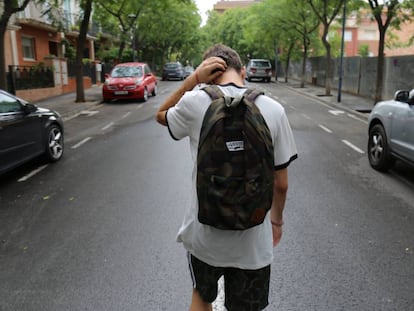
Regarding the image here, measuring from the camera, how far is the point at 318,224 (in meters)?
4.98

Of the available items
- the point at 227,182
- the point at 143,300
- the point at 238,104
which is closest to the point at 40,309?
the point at 143,300

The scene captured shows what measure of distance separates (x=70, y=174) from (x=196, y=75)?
19.2 ft

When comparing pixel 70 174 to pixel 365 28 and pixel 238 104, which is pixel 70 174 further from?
pixel 365 28

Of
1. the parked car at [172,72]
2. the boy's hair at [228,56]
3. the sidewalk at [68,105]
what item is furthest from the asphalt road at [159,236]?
the parked car at [172,72]

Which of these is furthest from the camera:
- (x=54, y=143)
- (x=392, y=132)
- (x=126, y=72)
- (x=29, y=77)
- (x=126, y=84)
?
(x=126, y=72)

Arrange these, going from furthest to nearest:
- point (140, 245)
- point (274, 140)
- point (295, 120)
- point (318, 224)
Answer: point (295, 120) → point (318, 224) → point (140, 245) → point (274, 140)

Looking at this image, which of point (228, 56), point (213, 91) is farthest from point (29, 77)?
point (213, 91)

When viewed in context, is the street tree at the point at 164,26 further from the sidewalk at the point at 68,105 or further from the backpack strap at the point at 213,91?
the backpack strap at the point at 213,91

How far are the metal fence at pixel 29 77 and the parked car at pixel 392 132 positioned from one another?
15755 millimetres

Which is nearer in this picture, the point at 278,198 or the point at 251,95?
the point at 251,95

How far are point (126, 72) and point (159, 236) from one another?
1760cm

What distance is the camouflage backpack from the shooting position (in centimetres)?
183

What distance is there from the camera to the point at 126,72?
69.8ft

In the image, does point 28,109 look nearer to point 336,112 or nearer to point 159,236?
point 159,236
